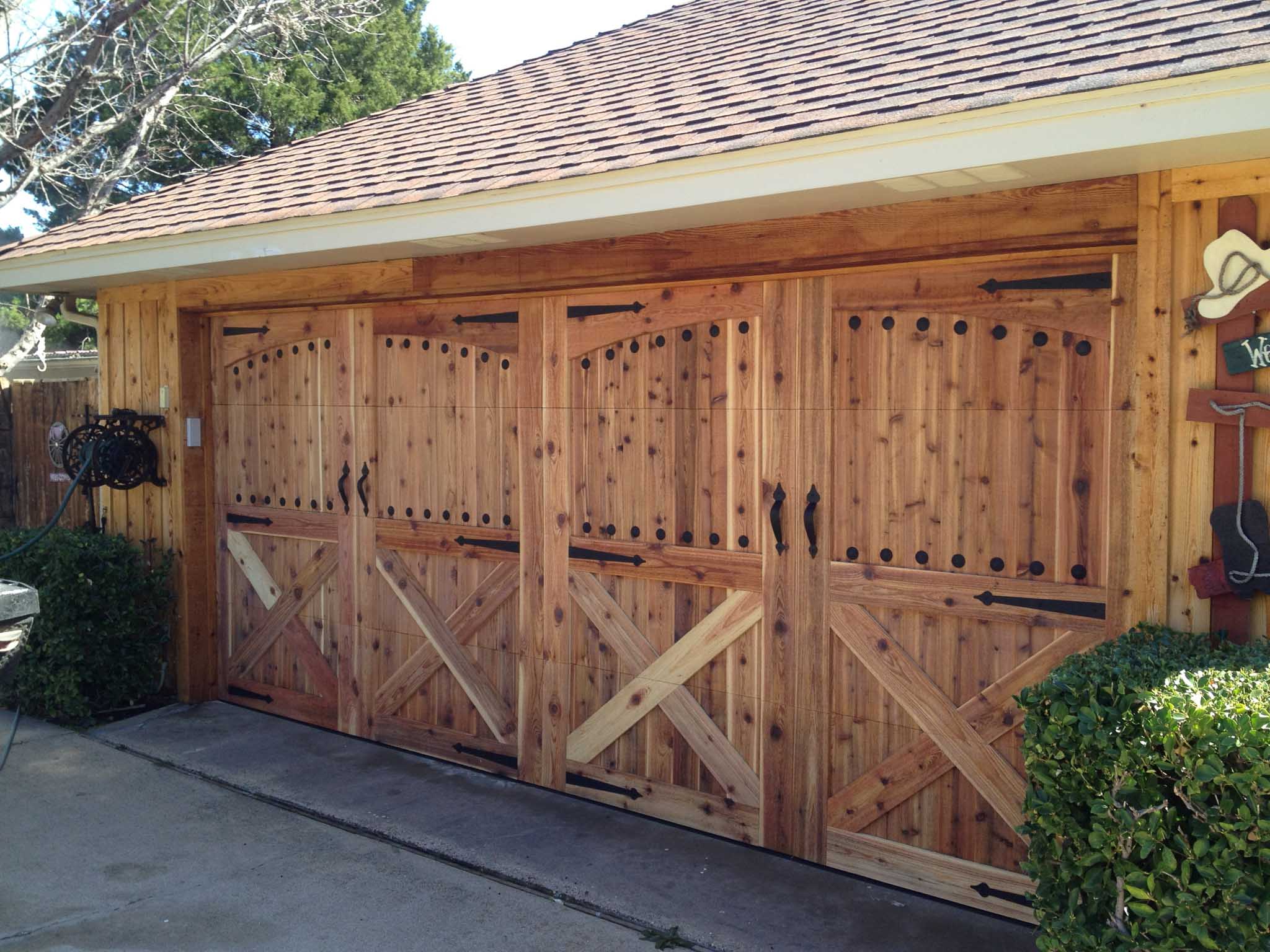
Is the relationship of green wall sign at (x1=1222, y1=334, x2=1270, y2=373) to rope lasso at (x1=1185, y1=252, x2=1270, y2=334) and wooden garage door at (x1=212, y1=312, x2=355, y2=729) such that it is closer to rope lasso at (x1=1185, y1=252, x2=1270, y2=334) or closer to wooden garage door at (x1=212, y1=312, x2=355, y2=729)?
rope lasso at (x1=1185, y1=252, x2=1270, y2=334)

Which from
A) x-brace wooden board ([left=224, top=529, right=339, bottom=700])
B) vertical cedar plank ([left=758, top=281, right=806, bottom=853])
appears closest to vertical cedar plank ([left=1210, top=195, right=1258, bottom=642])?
vertical cedar plank ([left=758, top=281, right=806, bottom=853])

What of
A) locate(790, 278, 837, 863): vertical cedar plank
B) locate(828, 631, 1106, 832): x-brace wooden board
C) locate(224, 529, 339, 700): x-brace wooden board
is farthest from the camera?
locate(224, 529, 339, 700): x-brace wooden board

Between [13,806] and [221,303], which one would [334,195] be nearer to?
[221,303]

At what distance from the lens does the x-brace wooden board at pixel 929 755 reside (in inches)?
146

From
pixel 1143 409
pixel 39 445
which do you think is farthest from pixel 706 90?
pixel 39 445

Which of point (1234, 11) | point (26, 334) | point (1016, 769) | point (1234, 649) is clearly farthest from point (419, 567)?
point (26, 334)

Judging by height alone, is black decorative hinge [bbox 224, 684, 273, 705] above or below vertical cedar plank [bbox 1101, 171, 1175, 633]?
below

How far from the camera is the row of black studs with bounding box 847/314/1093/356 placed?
3.63 meters

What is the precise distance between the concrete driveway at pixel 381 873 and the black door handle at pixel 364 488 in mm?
1229

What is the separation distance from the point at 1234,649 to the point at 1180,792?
2.38ft

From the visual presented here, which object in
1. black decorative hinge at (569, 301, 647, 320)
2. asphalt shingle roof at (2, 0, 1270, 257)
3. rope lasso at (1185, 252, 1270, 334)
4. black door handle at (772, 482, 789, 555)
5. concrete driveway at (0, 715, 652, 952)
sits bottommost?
concrete driveway at (0, 715, 652, 952)

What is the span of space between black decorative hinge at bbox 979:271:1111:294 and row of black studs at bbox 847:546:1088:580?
868 millimetres

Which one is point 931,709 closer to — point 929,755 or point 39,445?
point 929,755

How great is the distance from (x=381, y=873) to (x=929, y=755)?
203cm
